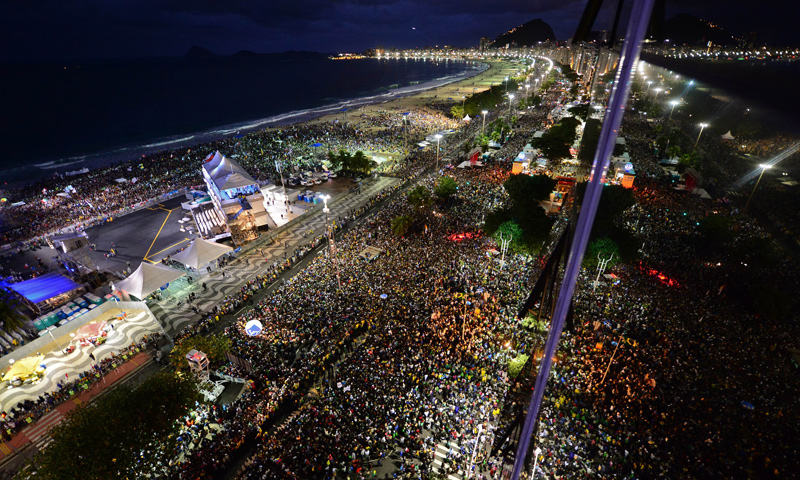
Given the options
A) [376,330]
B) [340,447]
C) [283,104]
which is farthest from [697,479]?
[283,104]

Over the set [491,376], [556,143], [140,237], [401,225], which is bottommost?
[140,237]

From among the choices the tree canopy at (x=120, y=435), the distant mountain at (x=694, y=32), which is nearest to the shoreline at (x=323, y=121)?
the tree canopy at (x=120, y=435)

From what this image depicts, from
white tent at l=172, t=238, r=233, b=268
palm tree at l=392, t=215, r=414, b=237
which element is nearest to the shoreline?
white tent at l=172, t=238, r=233, b=268

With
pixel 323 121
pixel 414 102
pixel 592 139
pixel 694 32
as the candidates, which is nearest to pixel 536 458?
pixel 592 139

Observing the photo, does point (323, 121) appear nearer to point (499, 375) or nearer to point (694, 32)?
point (499, 375)

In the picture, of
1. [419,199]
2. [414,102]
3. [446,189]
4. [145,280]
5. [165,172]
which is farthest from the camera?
[414,102]

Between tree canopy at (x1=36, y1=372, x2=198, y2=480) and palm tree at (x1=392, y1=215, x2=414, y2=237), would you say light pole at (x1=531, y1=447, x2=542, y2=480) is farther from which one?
palm tree at (x1=392, y1=215, x2=414, y2=237)

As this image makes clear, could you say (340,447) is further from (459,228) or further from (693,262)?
(693,262)
